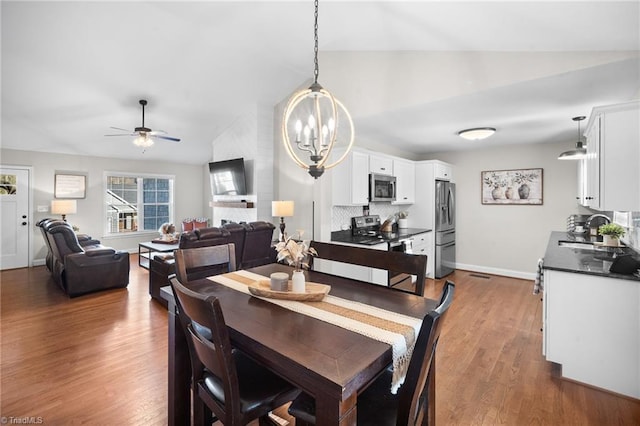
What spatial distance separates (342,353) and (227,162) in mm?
5409

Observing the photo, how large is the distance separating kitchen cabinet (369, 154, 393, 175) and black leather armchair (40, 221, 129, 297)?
3.99 meters

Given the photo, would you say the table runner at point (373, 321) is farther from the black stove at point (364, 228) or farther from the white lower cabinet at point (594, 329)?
the black stove at point (364, 228)

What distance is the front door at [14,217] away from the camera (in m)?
5.71

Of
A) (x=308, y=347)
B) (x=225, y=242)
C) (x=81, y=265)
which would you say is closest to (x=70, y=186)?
(x=81, y=265)

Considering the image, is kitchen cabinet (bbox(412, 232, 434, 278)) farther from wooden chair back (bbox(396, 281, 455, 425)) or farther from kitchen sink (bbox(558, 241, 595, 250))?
wooden chair back (bbox(396, 281, 455, 425))

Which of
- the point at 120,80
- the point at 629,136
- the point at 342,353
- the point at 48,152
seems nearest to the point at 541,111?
the point at 629,136

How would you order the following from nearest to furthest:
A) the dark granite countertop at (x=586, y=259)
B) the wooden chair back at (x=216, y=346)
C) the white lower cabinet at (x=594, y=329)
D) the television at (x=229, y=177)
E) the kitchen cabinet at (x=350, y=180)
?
Result: 1. the wooden chair back at (x=216, y=346)
2. the white lower cabinet at (x=594, y=329)
3. the dark granite countertop at (x=586, y=259)
4. the kitchen cabinet at (x=350, y=180)
5. the television at (x=229, y=177)

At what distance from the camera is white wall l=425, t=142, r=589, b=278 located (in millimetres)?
5086

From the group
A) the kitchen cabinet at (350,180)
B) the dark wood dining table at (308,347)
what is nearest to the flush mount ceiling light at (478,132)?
the kitchen cabinet at (350,180)

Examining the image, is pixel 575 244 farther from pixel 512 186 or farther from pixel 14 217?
pixel 14 217

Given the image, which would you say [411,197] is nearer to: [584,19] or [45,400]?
[584,19]

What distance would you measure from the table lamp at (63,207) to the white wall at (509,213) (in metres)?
7.41

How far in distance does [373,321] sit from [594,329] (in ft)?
6.79

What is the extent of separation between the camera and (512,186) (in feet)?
17.9
